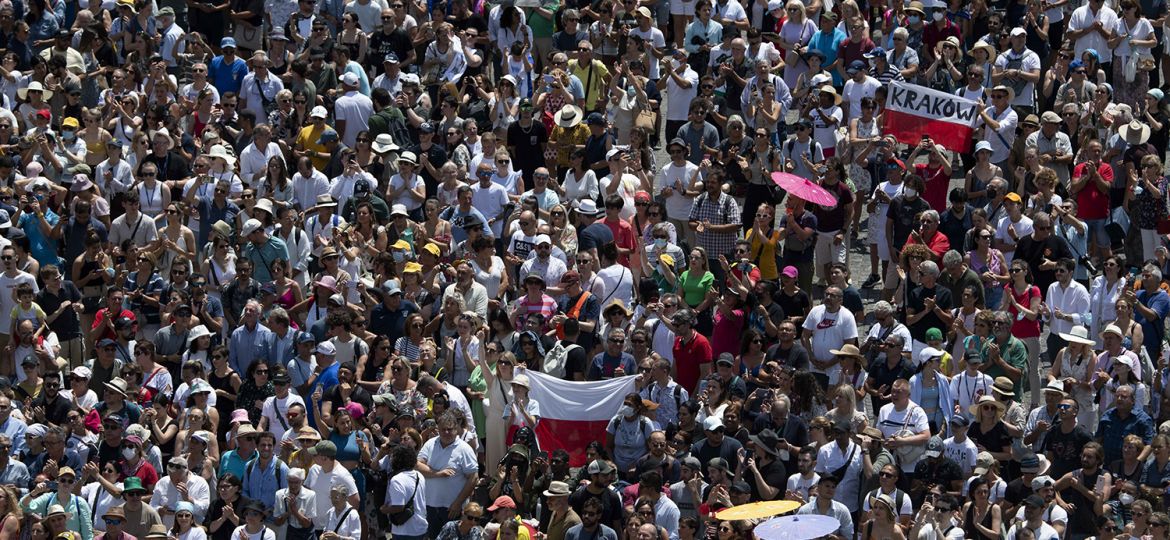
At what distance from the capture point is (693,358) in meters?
23.1

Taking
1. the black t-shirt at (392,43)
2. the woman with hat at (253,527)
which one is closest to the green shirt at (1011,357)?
the woman with hat at (253,527)

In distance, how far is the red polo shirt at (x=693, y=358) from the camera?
2306 centimetres

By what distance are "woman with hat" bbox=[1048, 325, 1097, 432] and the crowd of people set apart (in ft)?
0.15

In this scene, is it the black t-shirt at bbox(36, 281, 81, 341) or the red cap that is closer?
the red cap

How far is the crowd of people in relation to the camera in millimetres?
21406

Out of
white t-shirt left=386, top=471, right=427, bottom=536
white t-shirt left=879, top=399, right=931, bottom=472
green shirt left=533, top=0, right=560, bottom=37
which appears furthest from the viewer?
green shirt left=533, top=0, right=560, bottom=37

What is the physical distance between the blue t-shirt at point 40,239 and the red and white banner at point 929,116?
907cm

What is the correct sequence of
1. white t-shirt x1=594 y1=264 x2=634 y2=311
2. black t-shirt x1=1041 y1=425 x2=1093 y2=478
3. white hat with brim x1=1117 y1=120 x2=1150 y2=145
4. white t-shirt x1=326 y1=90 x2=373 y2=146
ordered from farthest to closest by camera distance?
white t-shirt x1=326 y1=90 x2=373 y2=146 < white hat with brim x1=1117 y1=120 x2=1150 y2=145 < white t-shirt x1=594 y1=264 x2=634 y2=311 < black t-shirt x1=1041 y1=425 x2=1093 y2=478

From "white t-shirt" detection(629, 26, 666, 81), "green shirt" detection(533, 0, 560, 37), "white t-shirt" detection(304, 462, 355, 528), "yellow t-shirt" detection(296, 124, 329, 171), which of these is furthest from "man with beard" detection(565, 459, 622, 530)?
"green shirt" detection(533, 0, 560, 37)

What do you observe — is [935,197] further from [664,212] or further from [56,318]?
[56,318]

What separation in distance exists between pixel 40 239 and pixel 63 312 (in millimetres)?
1401

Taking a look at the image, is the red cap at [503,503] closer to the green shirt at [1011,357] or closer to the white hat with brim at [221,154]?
the green shirt at [1011,357]

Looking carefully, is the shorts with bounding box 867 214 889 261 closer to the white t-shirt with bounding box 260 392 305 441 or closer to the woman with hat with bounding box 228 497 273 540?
the white t-shirt with bounding box 260 392 305 441

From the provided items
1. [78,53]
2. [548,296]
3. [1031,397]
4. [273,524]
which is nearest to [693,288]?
[548,296]
